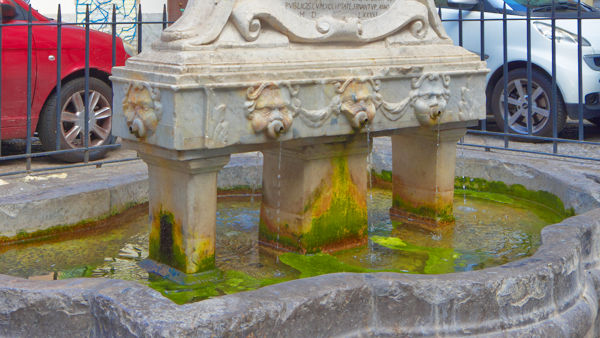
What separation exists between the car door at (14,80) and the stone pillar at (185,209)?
127 inches

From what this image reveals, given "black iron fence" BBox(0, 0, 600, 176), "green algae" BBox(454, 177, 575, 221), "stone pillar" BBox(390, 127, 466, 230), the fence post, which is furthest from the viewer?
the fence post

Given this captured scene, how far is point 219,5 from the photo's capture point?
14.8 ft

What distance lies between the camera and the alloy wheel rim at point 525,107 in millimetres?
8828

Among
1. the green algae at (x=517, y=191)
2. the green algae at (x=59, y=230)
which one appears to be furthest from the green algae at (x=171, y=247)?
the green algae at (x=517, y=191)

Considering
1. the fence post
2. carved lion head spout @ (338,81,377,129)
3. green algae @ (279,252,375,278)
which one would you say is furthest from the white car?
the fence post

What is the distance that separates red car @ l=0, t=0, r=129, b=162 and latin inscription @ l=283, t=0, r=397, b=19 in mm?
3296

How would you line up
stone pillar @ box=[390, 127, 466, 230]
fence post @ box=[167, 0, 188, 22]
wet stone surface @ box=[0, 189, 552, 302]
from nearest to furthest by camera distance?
wet stone surface @ box=[0, 189, 552, 302] → stone pillar @ box=[390, 127, 466, 230] → fence post @ box=[167, 0, 188, 22]

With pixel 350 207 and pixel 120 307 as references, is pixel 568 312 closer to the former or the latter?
pixel 350 207

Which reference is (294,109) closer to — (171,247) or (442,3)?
(171,247)

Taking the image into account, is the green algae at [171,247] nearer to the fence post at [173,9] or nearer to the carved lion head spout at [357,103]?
the carved lion head spout at [357,103]

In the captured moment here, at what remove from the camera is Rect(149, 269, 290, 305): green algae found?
4410mm

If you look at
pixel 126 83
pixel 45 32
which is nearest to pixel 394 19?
pixel 126 83

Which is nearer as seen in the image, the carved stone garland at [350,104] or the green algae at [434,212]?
the carved stone garland at [350,104]

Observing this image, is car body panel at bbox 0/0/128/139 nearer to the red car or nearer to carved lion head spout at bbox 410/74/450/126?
the red car
